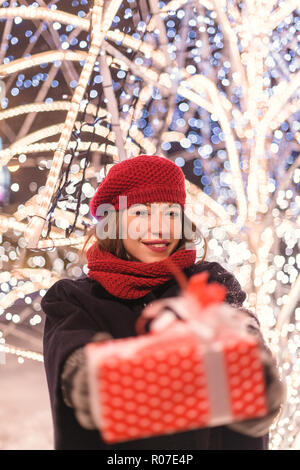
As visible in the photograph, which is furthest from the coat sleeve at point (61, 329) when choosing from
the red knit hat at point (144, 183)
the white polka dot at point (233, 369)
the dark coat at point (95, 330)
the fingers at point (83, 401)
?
the white polka dot at point (233, 369)

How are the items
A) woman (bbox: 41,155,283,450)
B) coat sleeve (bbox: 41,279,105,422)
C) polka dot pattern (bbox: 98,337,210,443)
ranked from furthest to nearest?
woman (bbox: 41,155,283,450) → coat sleeve (bbox: 41,279,105,422) → polka dot pattern (bbox: 98,337,210,443)

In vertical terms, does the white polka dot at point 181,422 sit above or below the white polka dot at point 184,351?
below

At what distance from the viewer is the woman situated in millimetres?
1263

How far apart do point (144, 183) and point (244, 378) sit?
611 mm

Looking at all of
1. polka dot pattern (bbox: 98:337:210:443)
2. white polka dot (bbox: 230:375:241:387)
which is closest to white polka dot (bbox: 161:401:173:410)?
polka dot pattern (bbox: 98:337:210:443)

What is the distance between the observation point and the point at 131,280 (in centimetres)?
130

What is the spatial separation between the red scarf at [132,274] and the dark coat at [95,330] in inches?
1.5

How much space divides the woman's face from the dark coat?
10cm

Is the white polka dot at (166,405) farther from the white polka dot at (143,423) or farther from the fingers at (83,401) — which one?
the fingers at (83,401)

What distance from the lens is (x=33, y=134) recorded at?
2.51 meters

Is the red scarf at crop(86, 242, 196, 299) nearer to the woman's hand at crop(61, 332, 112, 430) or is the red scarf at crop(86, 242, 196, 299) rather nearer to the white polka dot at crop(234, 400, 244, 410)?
the woman's hand at crop(61, 332, 112, 430)

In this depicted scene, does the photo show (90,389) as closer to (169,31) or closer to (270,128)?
(270,128)

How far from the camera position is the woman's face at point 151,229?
4.33ft

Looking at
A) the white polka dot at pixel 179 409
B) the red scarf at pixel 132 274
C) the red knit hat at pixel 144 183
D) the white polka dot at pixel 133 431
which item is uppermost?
the red knit hat at pixel 144 183
